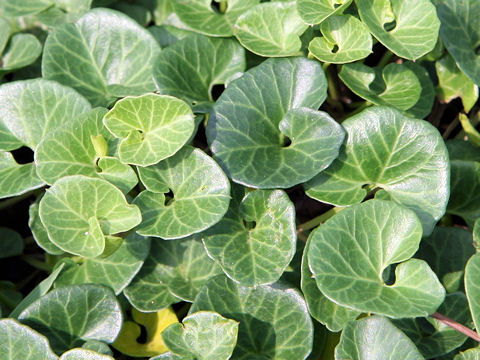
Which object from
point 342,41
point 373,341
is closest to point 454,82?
point 342,41

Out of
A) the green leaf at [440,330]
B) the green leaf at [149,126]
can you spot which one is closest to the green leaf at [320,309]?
the green leaf at [440,330]

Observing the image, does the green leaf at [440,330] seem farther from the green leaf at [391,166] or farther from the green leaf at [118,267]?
the green leaf at [118,267]

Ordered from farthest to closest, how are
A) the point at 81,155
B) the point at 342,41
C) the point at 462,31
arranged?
1. the point at 462,31
2. the point at 342,41
3. the point at 81,155

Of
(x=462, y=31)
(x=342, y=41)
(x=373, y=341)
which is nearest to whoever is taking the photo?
(x=373, y=341)

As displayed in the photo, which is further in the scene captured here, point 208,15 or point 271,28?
point 208,15

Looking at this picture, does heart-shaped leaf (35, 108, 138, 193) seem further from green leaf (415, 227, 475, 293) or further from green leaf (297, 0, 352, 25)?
green leaf (415, 227, 475, 293)

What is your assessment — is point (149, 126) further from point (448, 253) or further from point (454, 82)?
point (454, 82)
